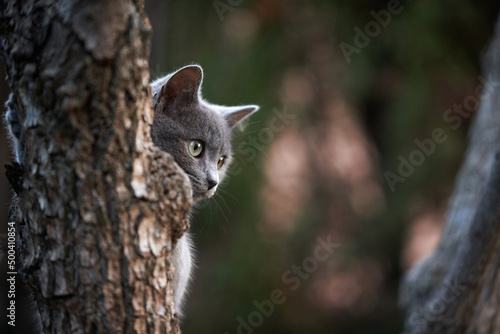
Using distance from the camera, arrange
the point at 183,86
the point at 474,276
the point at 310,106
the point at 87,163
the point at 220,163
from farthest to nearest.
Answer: the point at 310,106
the point at 220,163
the point at 474,276
the point at 183,86
the point at 87,163

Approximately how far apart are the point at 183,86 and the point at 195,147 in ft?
0.67

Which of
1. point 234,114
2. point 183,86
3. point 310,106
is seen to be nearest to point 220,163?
point 234,114

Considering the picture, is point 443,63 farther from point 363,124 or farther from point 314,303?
point 314,303

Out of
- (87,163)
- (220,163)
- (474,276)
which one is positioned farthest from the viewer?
(220,163)

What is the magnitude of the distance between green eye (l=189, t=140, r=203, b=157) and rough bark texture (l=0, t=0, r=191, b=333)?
657 millimetres

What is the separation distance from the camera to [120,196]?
103 cm

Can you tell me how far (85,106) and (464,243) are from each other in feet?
4.81

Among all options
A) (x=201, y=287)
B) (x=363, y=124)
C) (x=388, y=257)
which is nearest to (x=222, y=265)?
(x=201, y=287)

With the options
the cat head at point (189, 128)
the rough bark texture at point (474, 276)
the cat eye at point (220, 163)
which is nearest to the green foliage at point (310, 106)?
the rough bark texture at point (474, 276)

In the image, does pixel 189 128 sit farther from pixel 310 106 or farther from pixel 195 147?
pixel 310 106

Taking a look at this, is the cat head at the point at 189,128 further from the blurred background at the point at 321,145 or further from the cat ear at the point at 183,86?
the blurred background at the point at 321,145

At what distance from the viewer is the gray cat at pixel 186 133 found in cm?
167

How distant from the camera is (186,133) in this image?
173 cm

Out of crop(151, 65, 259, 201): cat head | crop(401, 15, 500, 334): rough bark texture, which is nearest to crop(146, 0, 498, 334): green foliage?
crop(401, 15, 500, 334): rough bark texture
